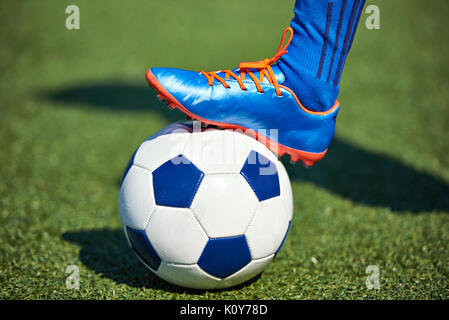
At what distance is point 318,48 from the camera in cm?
218

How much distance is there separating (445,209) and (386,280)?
→ 1027 mm

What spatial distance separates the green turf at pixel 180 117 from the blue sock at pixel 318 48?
3.31 ft

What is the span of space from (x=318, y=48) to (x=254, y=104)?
0.44m

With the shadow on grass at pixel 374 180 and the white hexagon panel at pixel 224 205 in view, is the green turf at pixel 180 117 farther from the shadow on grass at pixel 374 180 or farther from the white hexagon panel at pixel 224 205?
the white hexagon panel at pixel 224 205

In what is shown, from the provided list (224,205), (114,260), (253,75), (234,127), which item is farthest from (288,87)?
(114,260)

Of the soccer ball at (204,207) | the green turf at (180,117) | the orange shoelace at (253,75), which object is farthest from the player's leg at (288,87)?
the green turf at (180,117)

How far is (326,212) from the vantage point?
3080 millimetres

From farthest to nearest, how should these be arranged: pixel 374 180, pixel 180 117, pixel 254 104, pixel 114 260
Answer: pixel 180 117, pixel 374 180, pixel 114 260, pixel 254 104

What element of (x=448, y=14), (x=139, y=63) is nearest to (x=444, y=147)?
(x=139, y=63)

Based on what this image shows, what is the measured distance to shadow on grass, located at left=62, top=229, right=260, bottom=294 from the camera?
228 cm

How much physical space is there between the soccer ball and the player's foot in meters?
0.11

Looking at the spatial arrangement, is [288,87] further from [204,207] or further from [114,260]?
[114,260]

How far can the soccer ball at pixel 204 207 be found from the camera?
1.95 m

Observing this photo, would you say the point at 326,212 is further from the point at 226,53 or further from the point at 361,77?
the point at 226,53
